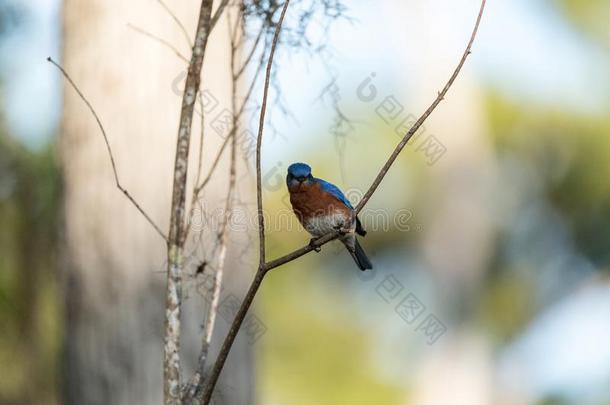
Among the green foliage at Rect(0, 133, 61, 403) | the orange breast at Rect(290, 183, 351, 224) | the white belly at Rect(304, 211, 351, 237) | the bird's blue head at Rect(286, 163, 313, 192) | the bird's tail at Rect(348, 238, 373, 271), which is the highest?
the bird's blue head at Rect(286, 163, 313, 192)

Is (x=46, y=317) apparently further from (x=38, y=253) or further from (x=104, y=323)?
(x=104, y=323)

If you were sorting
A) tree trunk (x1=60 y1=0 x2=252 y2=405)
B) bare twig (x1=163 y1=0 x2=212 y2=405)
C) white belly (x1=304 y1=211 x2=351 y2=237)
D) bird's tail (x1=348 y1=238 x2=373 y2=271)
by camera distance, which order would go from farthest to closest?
bird's tail (x1=348 y1=238 x2=373 y2=271)
white belly (x1=304 y1=211 x2=351 y2=237)
tree trunk (x1=60 y1=0 x2=252 y2=405)
bare twig (x1=163 y1=0 x2=212 y2=405)

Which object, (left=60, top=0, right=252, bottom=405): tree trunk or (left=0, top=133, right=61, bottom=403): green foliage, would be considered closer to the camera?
(left=60, top=0, right=252, bottom=405): tree trunk

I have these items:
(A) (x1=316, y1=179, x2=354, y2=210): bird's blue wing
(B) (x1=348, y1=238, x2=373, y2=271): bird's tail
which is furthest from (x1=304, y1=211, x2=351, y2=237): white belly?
(B) (x1=348, y1=238, x2=373, y2=271): bird's tail

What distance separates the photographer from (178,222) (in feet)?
6.48

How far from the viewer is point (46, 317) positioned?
29.0 ft

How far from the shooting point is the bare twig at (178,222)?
1960mm

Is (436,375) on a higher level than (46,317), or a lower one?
lower

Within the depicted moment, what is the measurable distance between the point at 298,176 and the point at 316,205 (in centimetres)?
17

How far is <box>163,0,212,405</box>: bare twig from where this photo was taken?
1960mm

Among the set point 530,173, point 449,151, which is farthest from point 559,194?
point 449,151

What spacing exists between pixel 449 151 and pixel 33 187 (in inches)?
203

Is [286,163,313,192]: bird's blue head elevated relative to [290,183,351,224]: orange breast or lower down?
elevated

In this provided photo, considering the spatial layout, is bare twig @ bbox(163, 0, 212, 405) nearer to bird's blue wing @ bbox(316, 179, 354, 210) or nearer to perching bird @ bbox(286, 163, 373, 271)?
perching bird @ bbox(286, 163, 373, 271)
